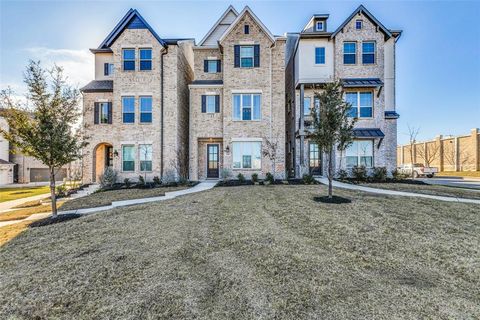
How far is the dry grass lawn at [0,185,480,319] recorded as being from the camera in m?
3.79

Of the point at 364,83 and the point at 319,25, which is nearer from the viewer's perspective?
the point at 364,83

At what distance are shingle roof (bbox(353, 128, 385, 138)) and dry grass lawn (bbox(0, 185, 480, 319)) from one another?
27.7 feet

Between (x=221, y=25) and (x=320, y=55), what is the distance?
8648mm

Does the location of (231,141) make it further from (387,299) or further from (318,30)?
(387,299)

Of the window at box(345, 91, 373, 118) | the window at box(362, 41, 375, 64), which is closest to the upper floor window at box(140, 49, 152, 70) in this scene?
the window at box(345, 91, 373, 118)

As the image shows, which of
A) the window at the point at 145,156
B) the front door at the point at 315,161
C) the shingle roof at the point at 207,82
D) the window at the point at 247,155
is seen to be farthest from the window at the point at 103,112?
the front door at the point at 315,161

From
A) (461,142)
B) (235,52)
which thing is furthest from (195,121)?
(461,142)

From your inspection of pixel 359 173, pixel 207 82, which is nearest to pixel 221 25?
pixel 207 82

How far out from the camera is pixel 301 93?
1791 centimetres

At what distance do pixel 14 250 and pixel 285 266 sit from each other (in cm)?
674

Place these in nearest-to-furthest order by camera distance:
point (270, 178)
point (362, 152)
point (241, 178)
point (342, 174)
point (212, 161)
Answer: point (270, 178)
point (241, 178)
point (342, 174)
point (362, 152)
point (212, 161)

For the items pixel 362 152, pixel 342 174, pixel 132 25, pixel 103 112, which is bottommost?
pixel 342 174

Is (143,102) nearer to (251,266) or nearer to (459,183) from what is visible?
(251,266)

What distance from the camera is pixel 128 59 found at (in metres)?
17.5
